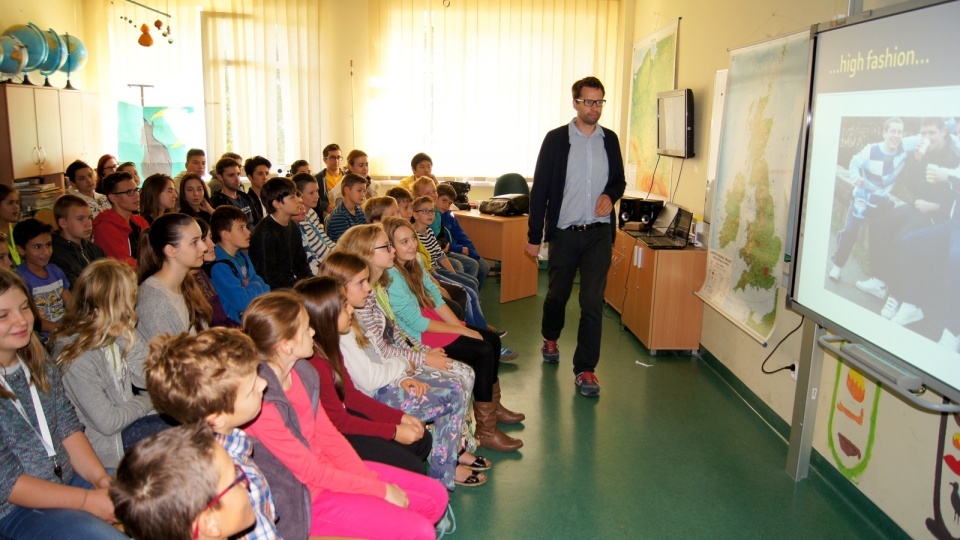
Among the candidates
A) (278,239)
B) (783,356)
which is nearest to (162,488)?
(278,239)

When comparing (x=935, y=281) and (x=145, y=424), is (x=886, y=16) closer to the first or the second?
(x=935, y=281)

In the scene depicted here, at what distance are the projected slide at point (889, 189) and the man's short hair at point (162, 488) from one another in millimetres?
1969

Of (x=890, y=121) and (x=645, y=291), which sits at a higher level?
(x=890, y=121)

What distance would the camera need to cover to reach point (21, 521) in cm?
174

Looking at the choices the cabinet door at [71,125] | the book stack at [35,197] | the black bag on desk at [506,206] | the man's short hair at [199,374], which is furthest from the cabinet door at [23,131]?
the man's short hair at [199,374]

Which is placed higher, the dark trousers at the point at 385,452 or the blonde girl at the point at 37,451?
the blonde girl at the point at 37,451

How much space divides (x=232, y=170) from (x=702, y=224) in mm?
3347

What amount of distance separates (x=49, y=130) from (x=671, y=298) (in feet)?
18.2

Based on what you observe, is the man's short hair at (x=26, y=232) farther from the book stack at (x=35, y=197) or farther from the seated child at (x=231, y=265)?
the book stack at (x=35, y=197)

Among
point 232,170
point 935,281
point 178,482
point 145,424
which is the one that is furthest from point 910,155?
point 232,170

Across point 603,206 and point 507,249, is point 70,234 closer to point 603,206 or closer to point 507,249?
point 603,206

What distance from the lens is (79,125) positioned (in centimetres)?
681

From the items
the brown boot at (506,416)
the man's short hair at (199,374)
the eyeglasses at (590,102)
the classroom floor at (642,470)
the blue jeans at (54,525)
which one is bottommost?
the classroom floor at (642,470)

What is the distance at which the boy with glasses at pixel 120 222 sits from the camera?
403 centimetres
